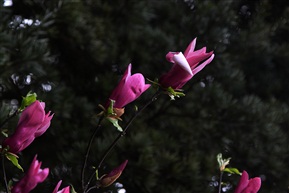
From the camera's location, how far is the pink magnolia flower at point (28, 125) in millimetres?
460

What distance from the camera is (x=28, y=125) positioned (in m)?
0.47

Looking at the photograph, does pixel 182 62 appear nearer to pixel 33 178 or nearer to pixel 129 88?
pixel 129 88

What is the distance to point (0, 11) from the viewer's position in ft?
3.26

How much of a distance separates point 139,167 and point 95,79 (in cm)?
31

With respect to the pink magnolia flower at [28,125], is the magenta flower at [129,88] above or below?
above

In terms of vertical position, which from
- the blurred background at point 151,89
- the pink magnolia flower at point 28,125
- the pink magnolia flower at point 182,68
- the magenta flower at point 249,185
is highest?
the pink magnolia flower at point 182,68

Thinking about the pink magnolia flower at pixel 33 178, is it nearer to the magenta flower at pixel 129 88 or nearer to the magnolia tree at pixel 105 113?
the magnolia tree at pixel 105 113

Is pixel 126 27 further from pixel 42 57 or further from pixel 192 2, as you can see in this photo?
pixel 42 57

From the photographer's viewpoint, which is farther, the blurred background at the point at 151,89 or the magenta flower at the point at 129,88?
the blurred background at the point at 151,89

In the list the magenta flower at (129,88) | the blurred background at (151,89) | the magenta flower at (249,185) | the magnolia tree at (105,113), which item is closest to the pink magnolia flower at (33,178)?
the magnolia tree at (105,113)

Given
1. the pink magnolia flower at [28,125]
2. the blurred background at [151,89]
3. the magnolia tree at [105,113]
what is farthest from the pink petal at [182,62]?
the blurred background at [151,89]

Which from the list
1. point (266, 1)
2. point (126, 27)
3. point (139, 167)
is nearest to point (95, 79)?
point (126, 27)

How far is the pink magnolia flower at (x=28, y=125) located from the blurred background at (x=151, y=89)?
47cm

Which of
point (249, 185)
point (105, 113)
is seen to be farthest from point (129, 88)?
point (249, 185)
